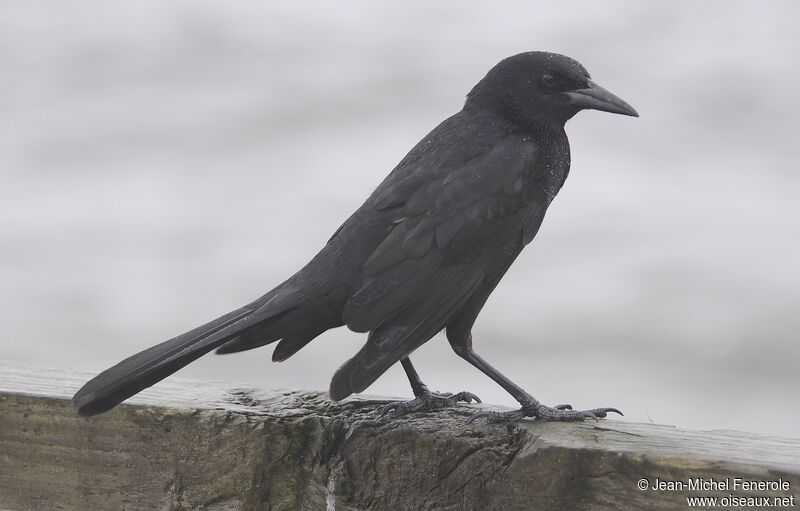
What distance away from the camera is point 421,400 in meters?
2.74

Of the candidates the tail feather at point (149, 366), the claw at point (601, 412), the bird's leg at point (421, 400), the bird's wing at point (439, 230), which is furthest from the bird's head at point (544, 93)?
the tail feather at point (149, 366)

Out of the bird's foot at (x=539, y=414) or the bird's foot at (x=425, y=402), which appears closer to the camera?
the bird's foot at (x=539, y=414)

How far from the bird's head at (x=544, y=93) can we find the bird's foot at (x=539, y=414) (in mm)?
925

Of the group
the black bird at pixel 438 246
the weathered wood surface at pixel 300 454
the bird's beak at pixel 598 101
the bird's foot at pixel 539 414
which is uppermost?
the bird's beak at pixel 598 101

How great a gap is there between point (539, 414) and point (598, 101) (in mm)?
1033

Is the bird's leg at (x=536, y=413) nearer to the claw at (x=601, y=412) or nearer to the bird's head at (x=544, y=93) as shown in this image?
the claw at (x=601, y=412)

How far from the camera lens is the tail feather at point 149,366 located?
7.47 feet

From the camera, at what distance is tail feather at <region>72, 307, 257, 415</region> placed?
2275mm

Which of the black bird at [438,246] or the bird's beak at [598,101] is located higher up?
the bird's beak at [598,101]

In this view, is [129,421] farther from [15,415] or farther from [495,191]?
[495,191]

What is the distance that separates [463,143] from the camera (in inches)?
118

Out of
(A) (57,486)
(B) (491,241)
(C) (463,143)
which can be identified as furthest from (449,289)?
(A) (57,486)

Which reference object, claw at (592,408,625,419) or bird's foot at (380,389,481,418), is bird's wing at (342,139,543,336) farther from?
claw at (592,408,625,419)

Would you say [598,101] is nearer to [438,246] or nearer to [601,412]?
[438,246]
